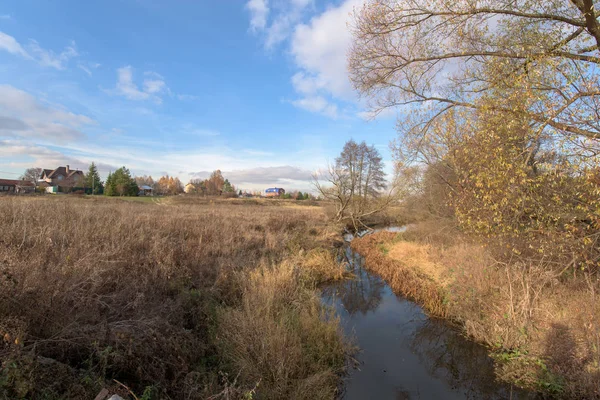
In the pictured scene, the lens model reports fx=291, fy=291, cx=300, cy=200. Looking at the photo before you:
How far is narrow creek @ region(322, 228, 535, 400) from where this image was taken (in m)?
5.16

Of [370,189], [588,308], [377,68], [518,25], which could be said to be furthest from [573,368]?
[370,189]

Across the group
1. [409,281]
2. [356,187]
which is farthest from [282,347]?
[356,187]

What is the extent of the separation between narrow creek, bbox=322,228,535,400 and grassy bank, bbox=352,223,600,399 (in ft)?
1.14

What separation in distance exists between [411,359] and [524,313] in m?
2.42

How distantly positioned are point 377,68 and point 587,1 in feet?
14.3

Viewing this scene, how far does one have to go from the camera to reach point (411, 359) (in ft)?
20.6

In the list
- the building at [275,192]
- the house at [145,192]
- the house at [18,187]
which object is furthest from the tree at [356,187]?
the building at [275,192]

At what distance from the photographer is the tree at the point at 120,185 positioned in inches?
2014

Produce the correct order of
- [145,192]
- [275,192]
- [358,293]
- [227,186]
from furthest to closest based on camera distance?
[275,192]
[227,186]
[145,192]
[358,293]

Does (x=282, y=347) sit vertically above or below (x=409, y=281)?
above

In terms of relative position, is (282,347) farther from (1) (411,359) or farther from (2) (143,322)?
(1) (411,359)

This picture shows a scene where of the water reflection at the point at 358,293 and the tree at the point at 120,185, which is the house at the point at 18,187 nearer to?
the tree at the point at 120,185

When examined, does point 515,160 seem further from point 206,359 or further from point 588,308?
point 206,359

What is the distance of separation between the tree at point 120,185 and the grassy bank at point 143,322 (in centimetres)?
4880
